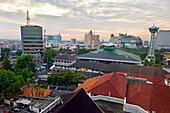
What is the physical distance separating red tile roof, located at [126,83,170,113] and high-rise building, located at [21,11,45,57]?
57.8m

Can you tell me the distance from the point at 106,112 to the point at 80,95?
14.0 ft

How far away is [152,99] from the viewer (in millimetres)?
10844

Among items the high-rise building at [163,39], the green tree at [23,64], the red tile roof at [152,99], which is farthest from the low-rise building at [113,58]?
the high-rise building at [163,39]

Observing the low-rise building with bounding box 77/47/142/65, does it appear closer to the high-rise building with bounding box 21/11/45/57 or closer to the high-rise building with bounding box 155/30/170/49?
the high-rise building with bounding box 21/11/45/57

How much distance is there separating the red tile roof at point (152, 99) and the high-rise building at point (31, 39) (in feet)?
190

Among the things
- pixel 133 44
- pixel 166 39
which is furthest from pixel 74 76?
pixel 166 39

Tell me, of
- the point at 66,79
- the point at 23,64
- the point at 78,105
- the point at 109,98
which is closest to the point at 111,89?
the point at 109,98

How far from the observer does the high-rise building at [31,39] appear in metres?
58.5

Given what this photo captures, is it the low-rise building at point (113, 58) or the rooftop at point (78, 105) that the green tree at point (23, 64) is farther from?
the rooftop at point (78, 105)

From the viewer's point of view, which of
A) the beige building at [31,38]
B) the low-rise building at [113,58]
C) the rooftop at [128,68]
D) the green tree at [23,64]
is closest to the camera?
the rooftop at [128,68]

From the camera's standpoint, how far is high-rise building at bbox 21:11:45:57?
58531mm

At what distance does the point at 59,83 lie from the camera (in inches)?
958

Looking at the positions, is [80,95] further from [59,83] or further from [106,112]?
[59,83]

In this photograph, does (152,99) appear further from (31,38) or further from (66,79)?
(31,38)
